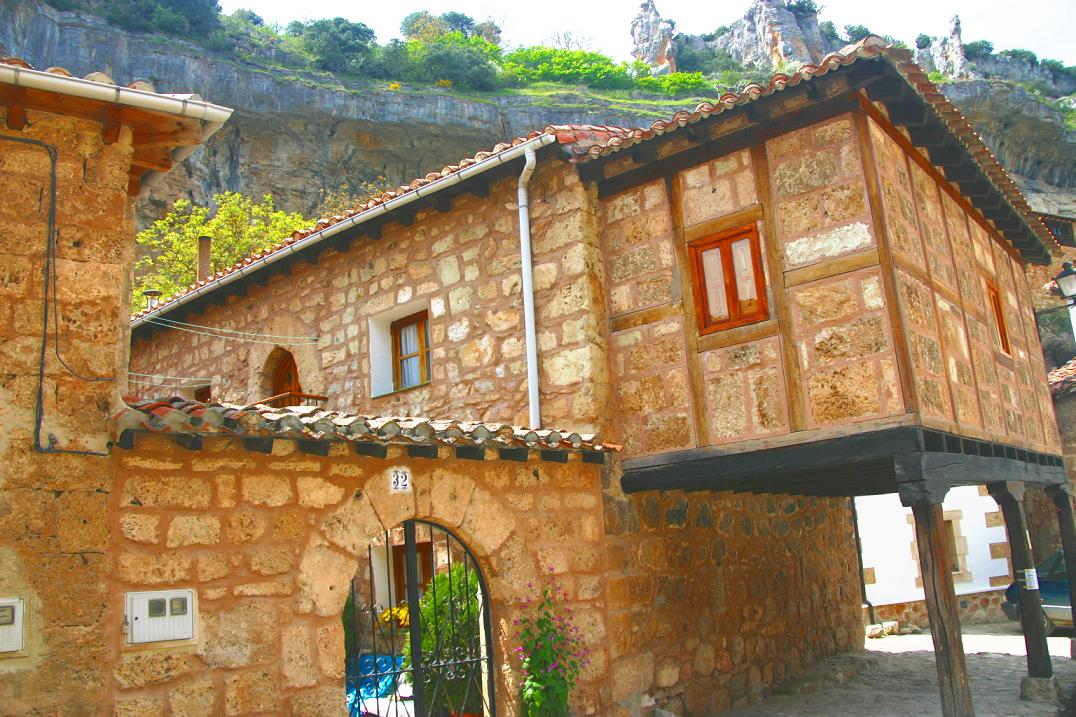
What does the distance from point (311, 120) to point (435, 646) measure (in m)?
22.5

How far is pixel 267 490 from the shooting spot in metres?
5.16

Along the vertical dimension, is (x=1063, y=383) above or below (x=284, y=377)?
below

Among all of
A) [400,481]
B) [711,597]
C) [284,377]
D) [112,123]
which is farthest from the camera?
[284,377]

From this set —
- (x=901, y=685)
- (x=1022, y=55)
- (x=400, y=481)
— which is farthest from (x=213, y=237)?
(x=1022, y=55)

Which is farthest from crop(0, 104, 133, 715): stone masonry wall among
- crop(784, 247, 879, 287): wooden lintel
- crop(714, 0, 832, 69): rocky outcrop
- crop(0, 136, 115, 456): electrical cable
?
crop(714, 0, 832, 69): rocky outcrop

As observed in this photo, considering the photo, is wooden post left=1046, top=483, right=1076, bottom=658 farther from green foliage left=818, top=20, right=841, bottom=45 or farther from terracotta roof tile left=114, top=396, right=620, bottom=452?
green foliage left=818, top=20, right=841, bottom=45

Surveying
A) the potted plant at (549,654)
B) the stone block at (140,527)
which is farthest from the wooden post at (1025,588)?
the stone block at (140,527)

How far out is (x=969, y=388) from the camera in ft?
23.4

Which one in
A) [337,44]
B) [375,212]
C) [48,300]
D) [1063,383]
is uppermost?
[337,44]

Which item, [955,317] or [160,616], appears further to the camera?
[955,317]

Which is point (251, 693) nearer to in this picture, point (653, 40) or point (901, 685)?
point (901, 685)

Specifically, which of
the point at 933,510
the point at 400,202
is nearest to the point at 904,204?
the point at 933,510

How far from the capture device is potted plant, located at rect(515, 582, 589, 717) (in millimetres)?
6051

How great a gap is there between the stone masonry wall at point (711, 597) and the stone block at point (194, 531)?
10.5 feet
